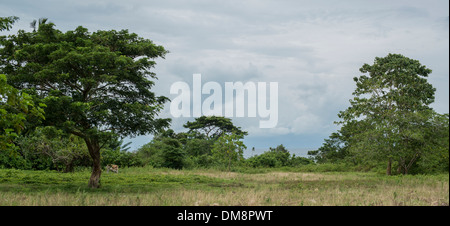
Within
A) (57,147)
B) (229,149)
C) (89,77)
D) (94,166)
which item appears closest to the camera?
(89,77)

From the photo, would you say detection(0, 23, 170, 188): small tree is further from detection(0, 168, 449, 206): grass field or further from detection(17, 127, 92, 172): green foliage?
detection(17, 127, 92, 172): green foliage

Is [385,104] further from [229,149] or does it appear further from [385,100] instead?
[229,149]

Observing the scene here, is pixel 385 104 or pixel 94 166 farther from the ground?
pixel 385 104

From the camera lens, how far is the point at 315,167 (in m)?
41.3

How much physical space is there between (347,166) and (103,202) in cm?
3338

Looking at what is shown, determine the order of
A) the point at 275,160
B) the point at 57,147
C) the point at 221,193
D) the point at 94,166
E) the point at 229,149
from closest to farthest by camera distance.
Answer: the point at 221,193 < the point at 94,166 < the point at 57,147 < the point at 229,149 < the point at 275,160

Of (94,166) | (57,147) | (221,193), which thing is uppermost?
(57,147)

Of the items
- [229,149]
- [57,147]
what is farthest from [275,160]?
[57,147]

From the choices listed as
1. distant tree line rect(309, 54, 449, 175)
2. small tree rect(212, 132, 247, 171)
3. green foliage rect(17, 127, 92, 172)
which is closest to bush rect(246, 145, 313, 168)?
small tree rect(212, 132, 247, 171)

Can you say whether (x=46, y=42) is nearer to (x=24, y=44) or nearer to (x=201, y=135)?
(x=24, y=44)

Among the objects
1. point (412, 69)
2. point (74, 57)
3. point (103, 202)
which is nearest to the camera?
point (103, 202)

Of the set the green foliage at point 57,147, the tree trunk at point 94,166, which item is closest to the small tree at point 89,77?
the tree trunk at point 94,166

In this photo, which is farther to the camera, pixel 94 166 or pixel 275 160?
pixel 275 160
